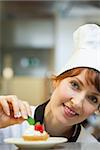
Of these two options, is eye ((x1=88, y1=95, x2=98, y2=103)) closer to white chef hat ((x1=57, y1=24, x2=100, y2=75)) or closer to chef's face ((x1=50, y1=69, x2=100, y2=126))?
chef's face ((x1=50, y1=69, x2=100, y2=126))

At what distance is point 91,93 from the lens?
3.30 ft

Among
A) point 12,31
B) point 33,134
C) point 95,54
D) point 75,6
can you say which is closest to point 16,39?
point 12,31

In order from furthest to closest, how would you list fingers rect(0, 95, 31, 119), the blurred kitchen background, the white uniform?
→ the blurred kitchen background
the white uniform
fingers rect(0, 95, 31, 119)

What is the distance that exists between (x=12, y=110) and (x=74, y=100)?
0.17 metres

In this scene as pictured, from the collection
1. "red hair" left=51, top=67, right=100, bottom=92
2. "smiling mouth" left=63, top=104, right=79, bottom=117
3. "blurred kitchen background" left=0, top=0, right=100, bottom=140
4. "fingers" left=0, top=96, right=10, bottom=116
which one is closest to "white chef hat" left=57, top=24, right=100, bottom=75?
"red hair" left=51, top=67, right=100, bottom=92

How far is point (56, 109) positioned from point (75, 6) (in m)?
3.12

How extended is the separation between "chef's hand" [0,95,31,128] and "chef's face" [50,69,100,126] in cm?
12

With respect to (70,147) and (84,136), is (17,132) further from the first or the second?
(70,147)

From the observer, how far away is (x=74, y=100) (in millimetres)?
974

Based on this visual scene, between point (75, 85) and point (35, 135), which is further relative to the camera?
point (75, 85)

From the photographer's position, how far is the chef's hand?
93 centimetres

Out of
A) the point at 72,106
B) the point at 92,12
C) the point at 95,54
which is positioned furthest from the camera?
the point at 92,12

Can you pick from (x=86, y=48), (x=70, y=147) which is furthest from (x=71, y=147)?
(x=86, y=48)

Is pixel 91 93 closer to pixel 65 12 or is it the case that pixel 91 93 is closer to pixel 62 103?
pixel 62 103
